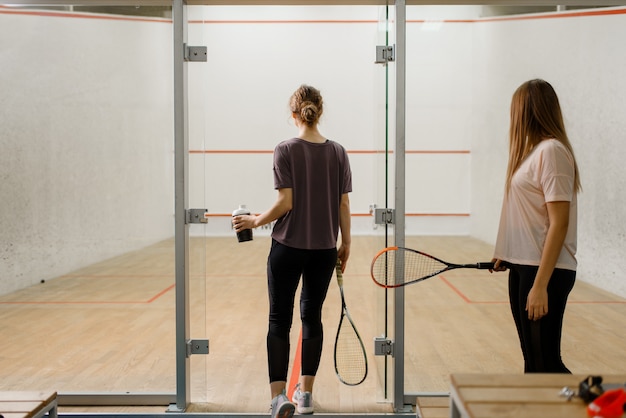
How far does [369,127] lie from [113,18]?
160 inches

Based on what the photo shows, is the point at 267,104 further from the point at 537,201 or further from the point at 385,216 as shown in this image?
the point at 537,201

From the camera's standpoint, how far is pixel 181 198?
2.17m

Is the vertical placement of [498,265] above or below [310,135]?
below

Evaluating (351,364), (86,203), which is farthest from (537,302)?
(86,203)

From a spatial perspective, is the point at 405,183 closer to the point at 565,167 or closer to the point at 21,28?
the point at 565,167

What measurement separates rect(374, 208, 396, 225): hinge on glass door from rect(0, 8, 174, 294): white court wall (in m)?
0.79

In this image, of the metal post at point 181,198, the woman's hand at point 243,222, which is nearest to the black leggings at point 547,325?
the woman's hand at point 243,222

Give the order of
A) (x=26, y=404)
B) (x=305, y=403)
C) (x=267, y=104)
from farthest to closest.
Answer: (x=267, y=104) → (x=305, y=403) → (x=26, y=404)

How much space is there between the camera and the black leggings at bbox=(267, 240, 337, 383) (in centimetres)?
194

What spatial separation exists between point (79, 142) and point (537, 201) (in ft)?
7.45

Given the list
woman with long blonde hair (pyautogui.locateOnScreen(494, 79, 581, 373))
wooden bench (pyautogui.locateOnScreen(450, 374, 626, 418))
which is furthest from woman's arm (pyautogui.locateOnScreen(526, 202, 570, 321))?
wooden bench (pyautogui.locateOnScreen(450, 374, 626, 418))

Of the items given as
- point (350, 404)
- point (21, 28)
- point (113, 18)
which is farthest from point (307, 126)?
point (21, 28)

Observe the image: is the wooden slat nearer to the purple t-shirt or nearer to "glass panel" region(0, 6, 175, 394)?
the purple t-shirt

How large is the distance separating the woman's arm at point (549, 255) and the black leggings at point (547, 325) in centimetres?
3
